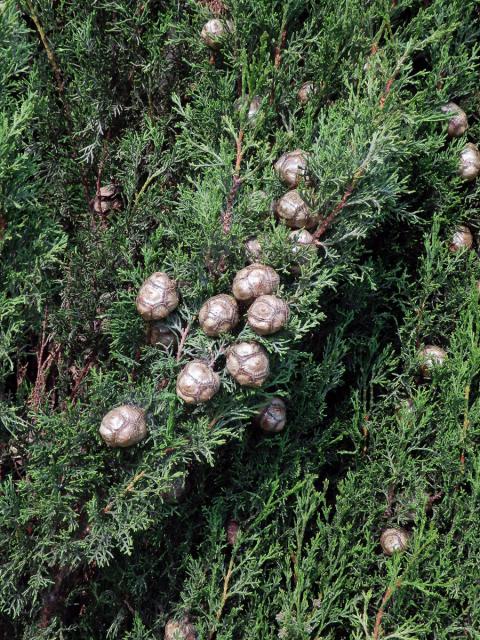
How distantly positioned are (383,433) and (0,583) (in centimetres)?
140

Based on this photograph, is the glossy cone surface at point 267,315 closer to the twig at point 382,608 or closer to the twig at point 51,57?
the twig at point 382,608

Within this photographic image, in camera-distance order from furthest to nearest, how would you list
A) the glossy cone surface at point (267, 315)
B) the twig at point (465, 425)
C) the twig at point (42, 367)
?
1. the twig at point (465, 425)
2. the twig at point (42, 367)
3. the glossy cone surface at point (267, 315)

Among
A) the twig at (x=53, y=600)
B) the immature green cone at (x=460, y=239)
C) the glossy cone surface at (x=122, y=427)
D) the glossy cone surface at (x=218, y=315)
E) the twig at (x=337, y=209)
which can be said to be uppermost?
the twig at (x=337, y=209)

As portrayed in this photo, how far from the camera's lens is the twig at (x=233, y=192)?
1.83m

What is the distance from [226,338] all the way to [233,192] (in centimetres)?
42

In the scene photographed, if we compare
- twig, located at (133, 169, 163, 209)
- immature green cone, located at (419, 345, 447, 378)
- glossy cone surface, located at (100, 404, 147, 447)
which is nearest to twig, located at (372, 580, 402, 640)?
immature green cone, located at (419, 345, 447, 378)

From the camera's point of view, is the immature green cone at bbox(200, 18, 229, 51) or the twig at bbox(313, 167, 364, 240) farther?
the immature green cone at bbox(200, 18, 229, 51)

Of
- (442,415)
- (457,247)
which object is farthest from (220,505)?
(457,247)

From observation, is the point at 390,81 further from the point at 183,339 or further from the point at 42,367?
the point at 42,367

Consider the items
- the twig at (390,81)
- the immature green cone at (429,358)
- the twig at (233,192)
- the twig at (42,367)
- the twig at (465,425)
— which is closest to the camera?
the twig at (233,192)

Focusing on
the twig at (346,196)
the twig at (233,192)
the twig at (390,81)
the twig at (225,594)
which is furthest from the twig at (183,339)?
the twig at (390,81)

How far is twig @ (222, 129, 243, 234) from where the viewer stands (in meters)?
1.83

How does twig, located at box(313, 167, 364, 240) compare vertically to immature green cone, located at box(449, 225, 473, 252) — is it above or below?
above

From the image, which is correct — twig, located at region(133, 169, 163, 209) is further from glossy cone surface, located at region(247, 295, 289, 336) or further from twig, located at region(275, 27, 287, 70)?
glossy cone surface, located at region(247, 295, 289, 336)
